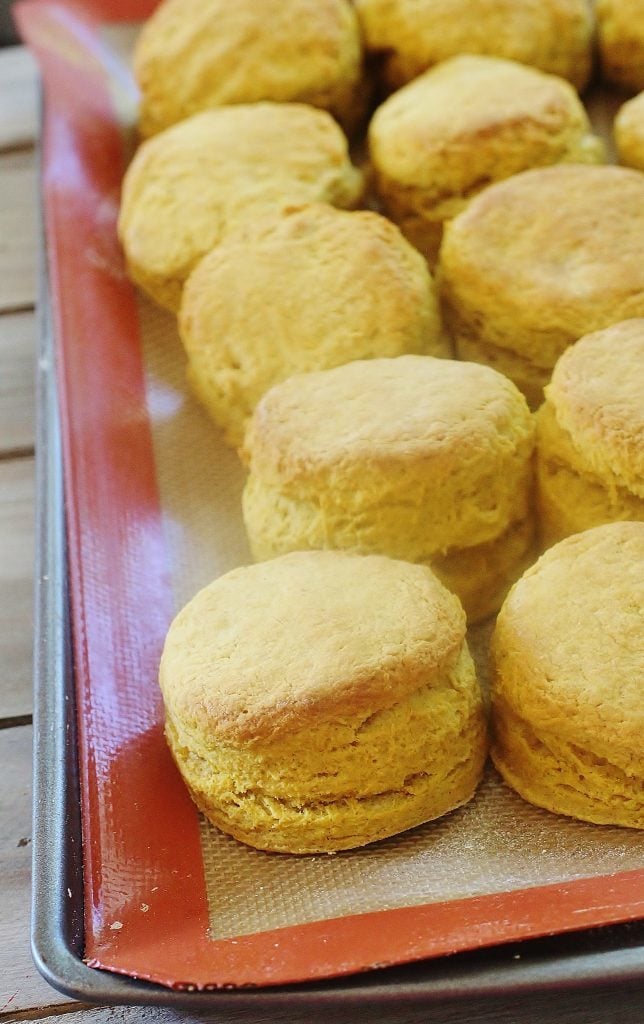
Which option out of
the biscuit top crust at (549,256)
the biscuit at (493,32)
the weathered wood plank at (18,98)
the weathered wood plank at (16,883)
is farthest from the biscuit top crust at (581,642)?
the weathered wood plank at (18,98)

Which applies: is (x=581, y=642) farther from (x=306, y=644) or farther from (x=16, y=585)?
(x=16, y=585)

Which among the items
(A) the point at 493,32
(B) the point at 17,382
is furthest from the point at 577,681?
(A) the point at 493,32

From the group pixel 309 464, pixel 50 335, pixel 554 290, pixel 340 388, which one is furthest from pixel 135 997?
pixel 50 335

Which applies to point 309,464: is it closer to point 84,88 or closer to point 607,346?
point 607,346

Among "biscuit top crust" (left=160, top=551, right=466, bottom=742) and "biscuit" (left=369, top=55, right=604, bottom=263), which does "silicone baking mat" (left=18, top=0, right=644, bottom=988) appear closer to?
"biscuit top crust" (left=160, top=551, right=466, bottom=742)

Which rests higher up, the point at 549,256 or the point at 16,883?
the point at 549,256

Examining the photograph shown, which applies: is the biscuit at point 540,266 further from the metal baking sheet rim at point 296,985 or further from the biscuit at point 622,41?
the metal baking sheet rim at point 296,985
